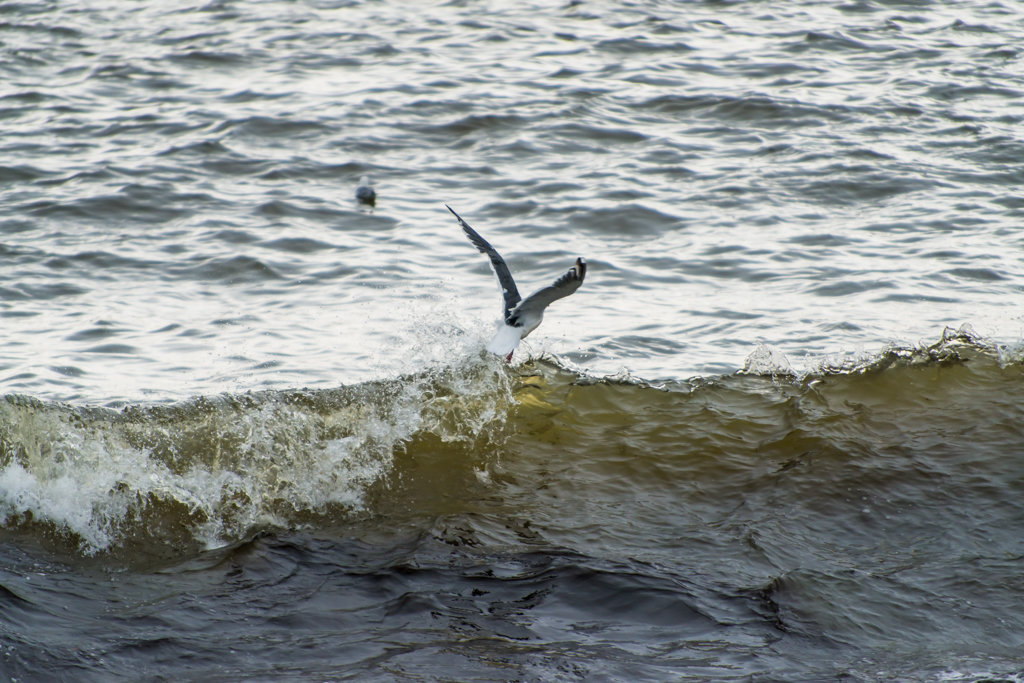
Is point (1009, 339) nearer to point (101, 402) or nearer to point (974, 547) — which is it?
point (974, 547)

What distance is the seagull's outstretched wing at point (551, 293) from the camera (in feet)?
19.0

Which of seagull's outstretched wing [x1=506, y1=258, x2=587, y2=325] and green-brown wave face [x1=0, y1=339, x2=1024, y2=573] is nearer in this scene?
green-brown wave face [x1=0, y1=339, x2=1024, y2=573]

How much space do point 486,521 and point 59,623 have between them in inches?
82.3

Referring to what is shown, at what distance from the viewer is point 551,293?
20.6ft

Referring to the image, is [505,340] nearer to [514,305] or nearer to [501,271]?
[514,305]

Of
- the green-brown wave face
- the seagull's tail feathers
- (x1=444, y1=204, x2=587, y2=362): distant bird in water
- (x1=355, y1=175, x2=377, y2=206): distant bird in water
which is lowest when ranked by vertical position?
the green-brown wave face

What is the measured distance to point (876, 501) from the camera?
5.68 metres

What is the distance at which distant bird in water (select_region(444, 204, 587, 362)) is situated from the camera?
6.23m

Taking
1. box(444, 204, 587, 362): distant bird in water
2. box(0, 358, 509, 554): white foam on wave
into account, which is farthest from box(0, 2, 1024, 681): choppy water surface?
box(444, 204, 587, 362): distant bird in water

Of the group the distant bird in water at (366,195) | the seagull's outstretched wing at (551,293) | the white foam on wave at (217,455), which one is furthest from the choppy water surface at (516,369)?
the seagull's outstretched wing at (551,293)

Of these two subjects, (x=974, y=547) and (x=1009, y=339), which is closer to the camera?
(x=974, y=547)

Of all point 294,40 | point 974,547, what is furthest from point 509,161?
point 974,547

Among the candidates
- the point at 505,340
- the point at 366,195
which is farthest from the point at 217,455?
the point at 366,195

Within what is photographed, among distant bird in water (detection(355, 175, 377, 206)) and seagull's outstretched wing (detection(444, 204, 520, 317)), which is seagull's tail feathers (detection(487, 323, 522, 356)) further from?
distant bird in water (detection(355, 175, 377, 206))
